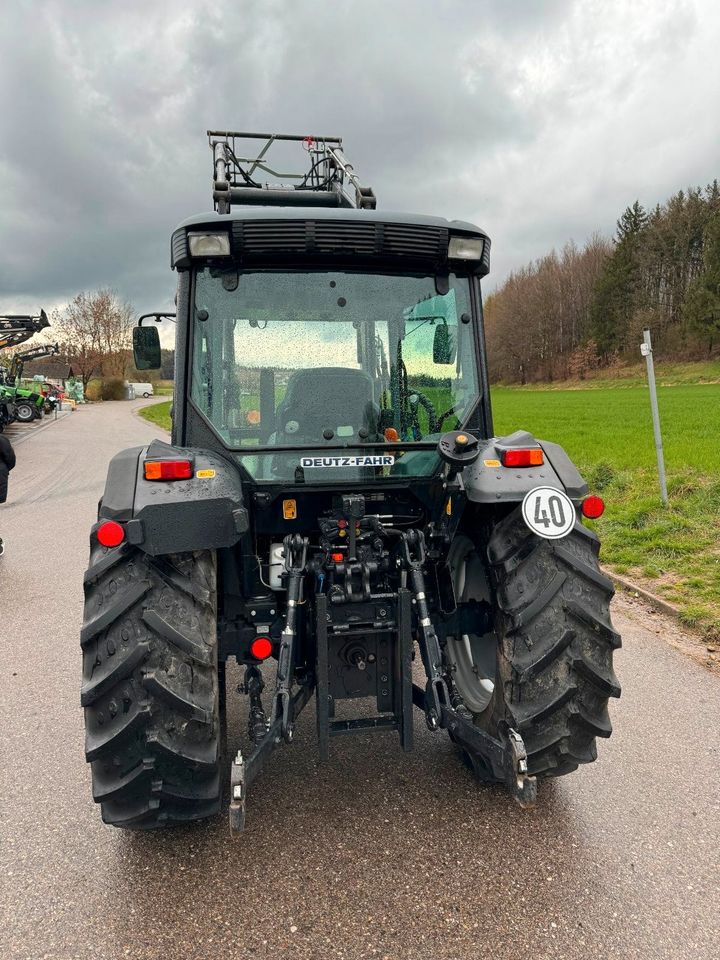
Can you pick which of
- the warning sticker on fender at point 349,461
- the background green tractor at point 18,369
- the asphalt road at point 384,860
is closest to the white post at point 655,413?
the asphalt road at point 384,860

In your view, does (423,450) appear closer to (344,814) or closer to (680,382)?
(344,814)

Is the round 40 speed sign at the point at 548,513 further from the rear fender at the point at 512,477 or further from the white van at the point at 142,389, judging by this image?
the white van at the point at 142,389

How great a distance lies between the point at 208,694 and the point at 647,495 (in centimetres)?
767

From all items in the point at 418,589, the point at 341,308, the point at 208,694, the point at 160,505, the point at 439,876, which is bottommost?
the point at 439,876

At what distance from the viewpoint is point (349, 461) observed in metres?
3.06

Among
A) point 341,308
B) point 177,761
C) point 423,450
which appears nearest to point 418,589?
point 423,450

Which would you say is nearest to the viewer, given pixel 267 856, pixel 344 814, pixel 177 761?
pixel 177 761

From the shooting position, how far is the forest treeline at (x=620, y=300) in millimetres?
55375

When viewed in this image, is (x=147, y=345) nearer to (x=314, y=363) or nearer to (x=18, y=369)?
(x=314, y=363)

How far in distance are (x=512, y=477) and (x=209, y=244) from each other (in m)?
1.60

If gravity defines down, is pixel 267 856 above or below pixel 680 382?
below

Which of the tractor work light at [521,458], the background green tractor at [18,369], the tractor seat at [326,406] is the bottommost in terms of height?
the tractor work light at [521,458]

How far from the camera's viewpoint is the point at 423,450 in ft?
10.6

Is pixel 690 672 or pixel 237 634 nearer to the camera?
pixel 237 634
